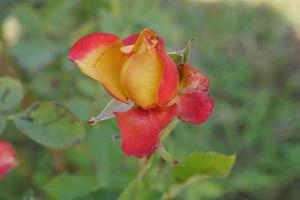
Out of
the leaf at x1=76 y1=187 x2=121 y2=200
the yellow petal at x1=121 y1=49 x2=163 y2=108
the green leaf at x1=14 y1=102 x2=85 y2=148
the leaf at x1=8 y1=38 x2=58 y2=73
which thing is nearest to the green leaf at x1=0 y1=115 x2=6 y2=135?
the green leaf at x1=14 y1=102 x2=85 y2=148

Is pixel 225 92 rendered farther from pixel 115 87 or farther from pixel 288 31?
pixel 115 87

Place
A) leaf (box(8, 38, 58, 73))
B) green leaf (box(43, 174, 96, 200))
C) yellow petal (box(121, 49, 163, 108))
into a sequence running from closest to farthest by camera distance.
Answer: yellow petal (box(121, 49, 163, 108)) < green leaf (box(43, 174, 96, 200)) < leaf (box(8, 38, 58, 73))

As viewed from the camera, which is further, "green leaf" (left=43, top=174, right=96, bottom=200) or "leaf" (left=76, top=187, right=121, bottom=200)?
"green leaf" (left=43, top=174, right=96, bottom=200)

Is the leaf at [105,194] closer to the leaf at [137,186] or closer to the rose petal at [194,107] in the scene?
the leaf at [137,186]

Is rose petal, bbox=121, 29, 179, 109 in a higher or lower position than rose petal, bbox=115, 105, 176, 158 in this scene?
higher

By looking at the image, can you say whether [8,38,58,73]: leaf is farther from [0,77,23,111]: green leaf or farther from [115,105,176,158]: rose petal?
[115,105,176,158]: rose petal

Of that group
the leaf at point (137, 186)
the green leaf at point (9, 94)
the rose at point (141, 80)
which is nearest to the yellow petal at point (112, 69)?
the rose at point (141, 80)

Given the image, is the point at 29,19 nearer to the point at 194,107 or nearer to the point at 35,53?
the point at 35,53
